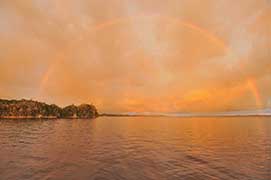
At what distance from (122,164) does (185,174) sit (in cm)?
747

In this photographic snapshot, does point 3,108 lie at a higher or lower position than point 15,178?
higher

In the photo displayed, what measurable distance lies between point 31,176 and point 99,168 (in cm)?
651

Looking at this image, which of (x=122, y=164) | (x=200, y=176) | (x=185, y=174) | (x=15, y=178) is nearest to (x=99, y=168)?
(x=122, y=164)

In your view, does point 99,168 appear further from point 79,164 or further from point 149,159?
point 149,159

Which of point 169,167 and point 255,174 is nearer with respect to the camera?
point 255,174

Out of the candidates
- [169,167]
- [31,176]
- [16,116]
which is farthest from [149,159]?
[16,116]

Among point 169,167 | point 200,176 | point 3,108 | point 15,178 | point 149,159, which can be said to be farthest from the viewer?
point 3,108

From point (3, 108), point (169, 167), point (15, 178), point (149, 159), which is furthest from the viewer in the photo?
point (3, 108)

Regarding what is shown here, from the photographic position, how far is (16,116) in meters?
194

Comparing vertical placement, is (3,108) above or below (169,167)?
above

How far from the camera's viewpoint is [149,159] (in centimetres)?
2577

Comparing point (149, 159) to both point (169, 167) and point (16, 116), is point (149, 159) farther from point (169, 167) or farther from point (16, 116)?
point (16, 116)

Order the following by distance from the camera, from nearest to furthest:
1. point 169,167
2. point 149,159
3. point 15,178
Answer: point 15,178, point 169,167, point 149,159

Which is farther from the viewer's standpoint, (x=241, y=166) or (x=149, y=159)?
(x=149, y=159)
